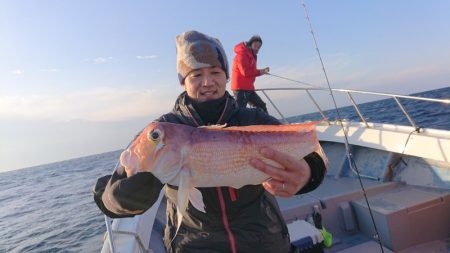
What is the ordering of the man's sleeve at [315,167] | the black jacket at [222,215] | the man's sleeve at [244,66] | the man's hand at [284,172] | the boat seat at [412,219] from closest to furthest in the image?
the man's hand at [284,172]
the black jacket at [222,215]
the man's sleeve at [315,167]
the boat seat at [412,219]
the man's sleeve at [244,66]

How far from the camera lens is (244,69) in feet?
27.9

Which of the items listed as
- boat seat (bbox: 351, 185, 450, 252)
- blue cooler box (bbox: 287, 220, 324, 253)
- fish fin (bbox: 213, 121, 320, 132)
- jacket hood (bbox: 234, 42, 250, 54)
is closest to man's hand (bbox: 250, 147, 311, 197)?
fish fin (bbox: 213, 121, 320, 132)

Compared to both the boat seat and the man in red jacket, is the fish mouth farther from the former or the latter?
the man in red jacket

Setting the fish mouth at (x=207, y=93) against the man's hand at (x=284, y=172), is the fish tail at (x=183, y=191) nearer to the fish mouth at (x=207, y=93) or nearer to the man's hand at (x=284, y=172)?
the man's hand at (x=284, y=172)

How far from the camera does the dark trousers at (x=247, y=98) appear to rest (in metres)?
8.66

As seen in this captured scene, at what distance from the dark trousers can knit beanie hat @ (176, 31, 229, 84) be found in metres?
5.64

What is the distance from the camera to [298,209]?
18.6 ft

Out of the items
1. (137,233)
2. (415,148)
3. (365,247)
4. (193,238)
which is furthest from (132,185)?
(415,148)

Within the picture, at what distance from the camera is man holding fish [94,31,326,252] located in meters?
2.06

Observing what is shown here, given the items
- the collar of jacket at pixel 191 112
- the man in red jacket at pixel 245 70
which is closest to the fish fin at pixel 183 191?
the collar of jacket at pixel 191 112

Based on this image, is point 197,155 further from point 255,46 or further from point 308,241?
point 255,46

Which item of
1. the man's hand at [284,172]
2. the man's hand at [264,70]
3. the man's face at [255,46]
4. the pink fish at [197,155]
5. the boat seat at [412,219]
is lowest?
the boat seat at [412,219]

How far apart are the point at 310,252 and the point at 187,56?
125 inches

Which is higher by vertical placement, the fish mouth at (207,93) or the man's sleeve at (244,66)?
the man's sleeve at (244,66)
